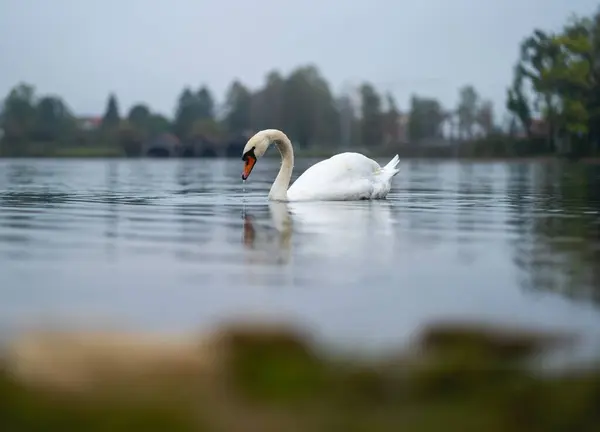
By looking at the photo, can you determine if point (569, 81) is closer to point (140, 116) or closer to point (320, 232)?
point (320, 232)

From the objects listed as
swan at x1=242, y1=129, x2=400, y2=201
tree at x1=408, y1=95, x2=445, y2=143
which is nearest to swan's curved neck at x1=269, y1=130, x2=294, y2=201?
swan at x1=242, y1=129, x2=400, y2=201

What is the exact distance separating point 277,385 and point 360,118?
12900 cm

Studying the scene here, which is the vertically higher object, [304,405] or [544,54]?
[544,54]

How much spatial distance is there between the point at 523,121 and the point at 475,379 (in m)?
81.1

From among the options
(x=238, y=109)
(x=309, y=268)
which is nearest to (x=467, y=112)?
(x=238, y=109)

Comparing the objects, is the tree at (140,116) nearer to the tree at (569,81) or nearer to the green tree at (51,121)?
the green tree at (51,121)

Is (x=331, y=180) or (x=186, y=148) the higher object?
(x=186, y=148)

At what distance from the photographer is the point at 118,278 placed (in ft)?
26.4

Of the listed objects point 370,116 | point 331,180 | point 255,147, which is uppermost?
point 370,116

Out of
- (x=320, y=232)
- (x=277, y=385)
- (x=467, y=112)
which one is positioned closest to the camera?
(x=277, y=385)

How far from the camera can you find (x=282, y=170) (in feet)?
62.7

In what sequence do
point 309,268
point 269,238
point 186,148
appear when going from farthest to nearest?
point 186,148 → point 269,238 → point 309,268

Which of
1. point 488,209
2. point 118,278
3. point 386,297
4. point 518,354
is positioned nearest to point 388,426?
point 518,354

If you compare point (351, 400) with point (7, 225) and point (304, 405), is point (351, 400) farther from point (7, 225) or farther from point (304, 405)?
point (7, 225)
